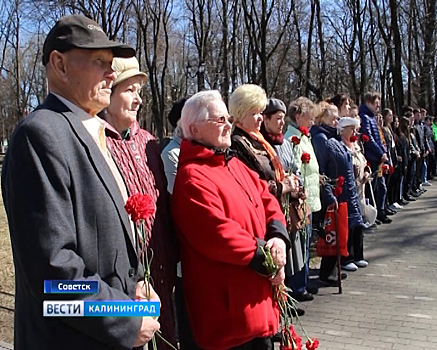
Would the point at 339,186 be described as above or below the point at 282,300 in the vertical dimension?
above

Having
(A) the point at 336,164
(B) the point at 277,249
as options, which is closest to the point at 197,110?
(B) the point at 277,249

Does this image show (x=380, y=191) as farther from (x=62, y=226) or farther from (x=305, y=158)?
(x=62, y=226)

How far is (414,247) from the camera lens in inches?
290

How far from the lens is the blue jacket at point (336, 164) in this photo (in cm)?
574

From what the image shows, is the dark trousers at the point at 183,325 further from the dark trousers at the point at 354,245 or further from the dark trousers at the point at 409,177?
the dark trousers at the point at 409,177

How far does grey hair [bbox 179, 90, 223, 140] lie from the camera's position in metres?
2.72

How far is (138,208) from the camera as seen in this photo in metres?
1.83

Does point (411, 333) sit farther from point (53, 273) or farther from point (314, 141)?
point (53, 273)

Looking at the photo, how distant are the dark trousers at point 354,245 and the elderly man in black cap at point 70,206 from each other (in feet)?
15.7

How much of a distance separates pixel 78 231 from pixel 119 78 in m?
1.16

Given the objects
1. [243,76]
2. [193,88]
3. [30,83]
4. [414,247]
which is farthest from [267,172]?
[30,83]

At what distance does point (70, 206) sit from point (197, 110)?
4.05 feet

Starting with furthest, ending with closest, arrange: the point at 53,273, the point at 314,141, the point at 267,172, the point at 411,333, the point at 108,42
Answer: the point at 314,141 → the point at 411,333 → the point at 267,172 → the point at 108,42 → the point at 53,273

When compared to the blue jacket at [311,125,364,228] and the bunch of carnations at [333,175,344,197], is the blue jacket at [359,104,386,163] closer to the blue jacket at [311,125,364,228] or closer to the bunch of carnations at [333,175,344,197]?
the blue jacket at [311,125,364,228]
